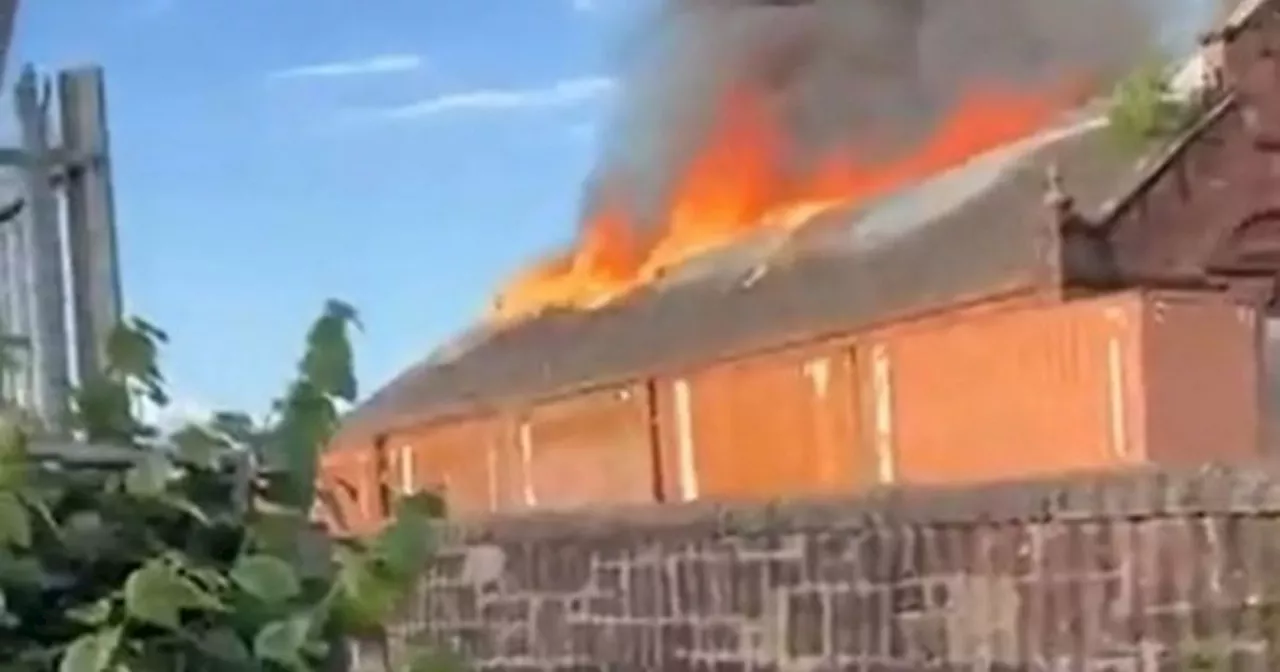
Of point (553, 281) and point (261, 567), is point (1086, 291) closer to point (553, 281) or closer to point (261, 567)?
point (553, 281)

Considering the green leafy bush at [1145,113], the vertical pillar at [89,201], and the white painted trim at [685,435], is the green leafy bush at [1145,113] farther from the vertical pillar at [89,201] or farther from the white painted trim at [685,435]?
the vertical pillar at [89,201]

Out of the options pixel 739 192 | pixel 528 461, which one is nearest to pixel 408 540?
pixel 528 461

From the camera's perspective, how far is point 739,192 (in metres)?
9.91

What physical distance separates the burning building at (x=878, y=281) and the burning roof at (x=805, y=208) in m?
0.02

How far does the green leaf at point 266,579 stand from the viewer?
35.0 inches

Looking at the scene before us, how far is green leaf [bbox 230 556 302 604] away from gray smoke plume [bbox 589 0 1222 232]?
8.14 metres

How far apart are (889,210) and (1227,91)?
4.99 feet

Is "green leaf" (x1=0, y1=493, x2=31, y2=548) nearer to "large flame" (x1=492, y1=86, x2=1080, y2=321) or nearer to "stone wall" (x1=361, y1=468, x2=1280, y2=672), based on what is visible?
"stone wall" (x1=361, y1=468, x2=1280, y2=672)

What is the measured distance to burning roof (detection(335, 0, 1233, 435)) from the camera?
7441 millimetres

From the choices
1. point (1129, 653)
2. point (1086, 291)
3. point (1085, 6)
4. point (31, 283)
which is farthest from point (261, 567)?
point (1085, 6)

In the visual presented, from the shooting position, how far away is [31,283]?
1603 millimetres

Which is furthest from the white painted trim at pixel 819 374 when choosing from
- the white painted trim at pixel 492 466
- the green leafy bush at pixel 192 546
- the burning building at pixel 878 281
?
the green leafy bush at pixel 192 546

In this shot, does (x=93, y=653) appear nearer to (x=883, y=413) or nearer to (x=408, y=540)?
(x=408, y=540)

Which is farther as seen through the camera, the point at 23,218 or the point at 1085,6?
the point at 1085,6
